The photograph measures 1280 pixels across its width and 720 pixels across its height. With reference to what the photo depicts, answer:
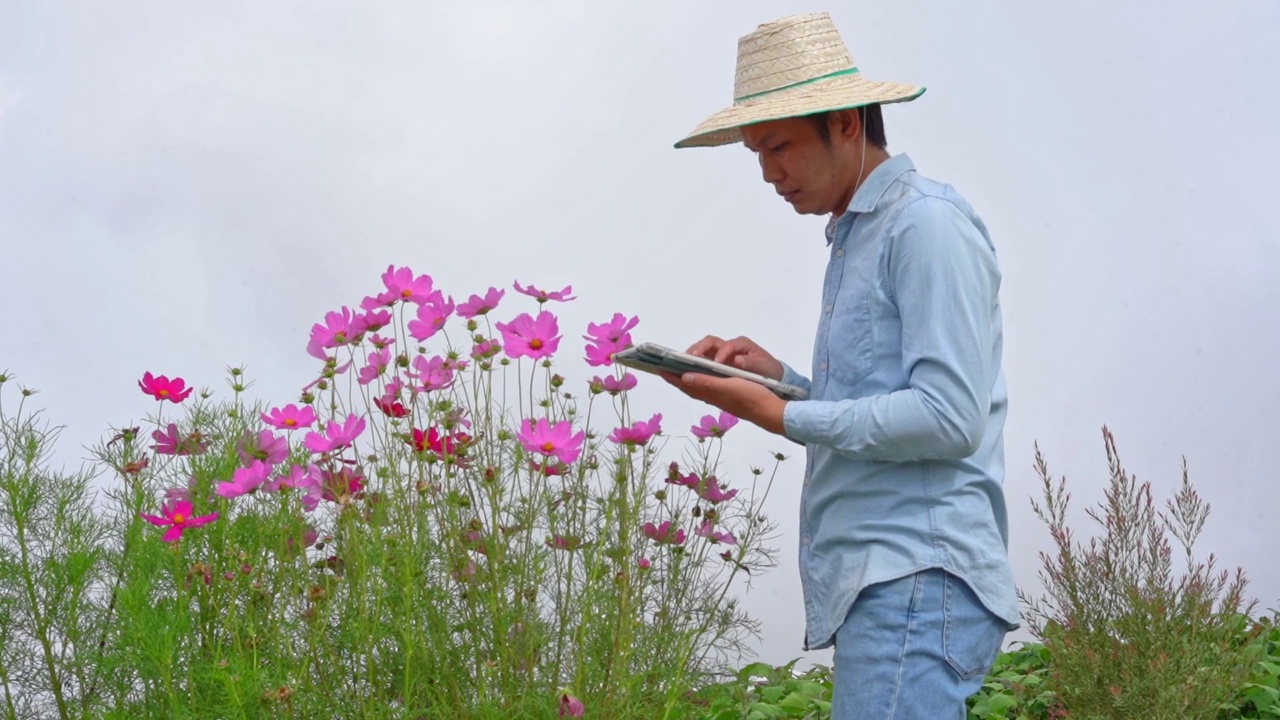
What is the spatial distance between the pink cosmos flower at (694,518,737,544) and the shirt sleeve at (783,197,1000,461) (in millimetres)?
1042

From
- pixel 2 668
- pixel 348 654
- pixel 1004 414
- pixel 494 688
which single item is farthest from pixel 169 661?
pixel 1004 414

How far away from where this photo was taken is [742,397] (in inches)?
76.0

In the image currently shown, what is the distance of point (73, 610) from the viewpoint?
121 inches

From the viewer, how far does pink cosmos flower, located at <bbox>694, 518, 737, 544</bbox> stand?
2.89 metres

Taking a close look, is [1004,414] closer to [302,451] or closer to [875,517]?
[875,517]

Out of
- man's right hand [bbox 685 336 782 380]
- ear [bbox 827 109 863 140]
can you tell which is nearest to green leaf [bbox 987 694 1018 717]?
man's right hand [bbox 685 336 782 380]

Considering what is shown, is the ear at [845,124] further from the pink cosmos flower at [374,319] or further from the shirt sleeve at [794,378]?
the pink cosmos flower at [374,319]

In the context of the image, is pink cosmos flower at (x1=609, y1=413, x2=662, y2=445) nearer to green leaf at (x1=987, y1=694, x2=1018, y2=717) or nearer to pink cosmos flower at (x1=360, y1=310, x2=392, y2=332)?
pink cosmos flower at (x1=360, y1=310, x2=392, y2=332)

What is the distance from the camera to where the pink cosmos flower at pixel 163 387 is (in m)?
3.05

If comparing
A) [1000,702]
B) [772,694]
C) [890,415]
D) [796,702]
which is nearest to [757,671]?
[772,694]

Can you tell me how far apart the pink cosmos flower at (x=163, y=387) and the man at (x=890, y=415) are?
1.49 meters

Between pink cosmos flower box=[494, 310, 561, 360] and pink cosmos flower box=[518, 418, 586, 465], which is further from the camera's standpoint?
pink cosmos flower box=[494, 310, 561, 360]

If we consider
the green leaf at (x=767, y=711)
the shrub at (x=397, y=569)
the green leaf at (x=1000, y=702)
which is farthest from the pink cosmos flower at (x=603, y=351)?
the green leaf at (x=1000, y=702)

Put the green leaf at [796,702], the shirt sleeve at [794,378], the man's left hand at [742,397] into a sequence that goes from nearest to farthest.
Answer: the man's left hand at [742,397]
the shirt sleeve at [794,378]
the green leaf at [796,702]
